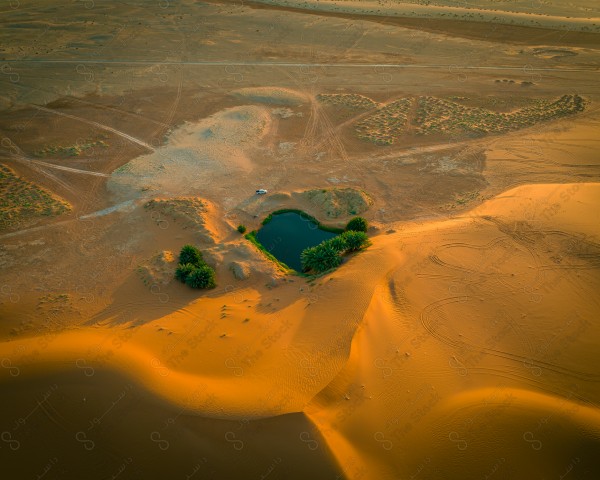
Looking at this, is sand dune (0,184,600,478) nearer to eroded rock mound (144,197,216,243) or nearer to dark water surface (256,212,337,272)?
dark water surface (256,212,337,272)

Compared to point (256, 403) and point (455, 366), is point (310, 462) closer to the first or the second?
point (256, 403)

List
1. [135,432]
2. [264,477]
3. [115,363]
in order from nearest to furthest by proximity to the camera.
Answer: [264,477] < [135,432] < [115,363]

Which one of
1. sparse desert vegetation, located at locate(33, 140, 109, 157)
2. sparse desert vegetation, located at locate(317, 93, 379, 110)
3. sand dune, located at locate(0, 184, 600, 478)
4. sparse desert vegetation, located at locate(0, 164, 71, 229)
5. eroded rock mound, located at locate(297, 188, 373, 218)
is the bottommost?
sand dune, located at locate(0, 184, 600, 478)

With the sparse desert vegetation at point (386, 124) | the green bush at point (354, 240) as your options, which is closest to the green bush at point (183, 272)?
the green bush at point (354, 240)

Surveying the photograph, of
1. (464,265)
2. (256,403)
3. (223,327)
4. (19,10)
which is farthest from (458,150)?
(19,10)

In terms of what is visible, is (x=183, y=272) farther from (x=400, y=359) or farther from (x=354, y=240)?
(x=400, y=359)

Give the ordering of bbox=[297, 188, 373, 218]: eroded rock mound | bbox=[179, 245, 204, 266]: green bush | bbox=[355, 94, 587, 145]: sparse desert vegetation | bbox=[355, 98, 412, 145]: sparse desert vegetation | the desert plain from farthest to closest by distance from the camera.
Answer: bbox=[355, 94, 587, 145]: sparse desert vegetation < bbox=[355, 98, 412, 145]: sparse desert vegetation < bbox=[297, 188, 373, 218]: eroded rock mound < bbox=[179, 245, 204, 266]: green bush < the desert plain

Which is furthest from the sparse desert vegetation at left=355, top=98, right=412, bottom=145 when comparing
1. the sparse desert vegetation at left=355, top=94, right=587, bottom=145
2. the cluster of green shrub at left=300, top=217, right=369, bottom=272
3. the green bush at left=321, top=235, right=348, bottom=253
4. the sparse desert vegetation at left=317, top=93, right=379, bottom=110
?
the green bush at left=321, top=235, right=348, bottom=253

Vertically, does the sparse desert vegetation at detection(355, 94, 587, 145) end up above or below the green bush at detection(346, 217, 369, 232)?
above
